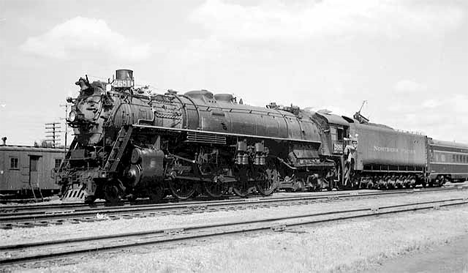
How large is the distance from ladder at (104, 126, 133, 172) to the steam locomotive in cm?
3

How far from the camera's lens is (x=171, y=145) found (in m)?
17.7

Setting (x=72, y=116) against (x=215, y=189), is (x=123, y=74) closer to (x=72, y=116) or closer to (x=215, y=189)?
(x=72, y=116)

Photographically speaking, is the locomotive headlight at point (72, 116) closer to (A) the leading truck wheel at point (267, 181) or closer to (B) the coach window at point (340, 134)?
(A) the leading truck wheel at point (267, 181)

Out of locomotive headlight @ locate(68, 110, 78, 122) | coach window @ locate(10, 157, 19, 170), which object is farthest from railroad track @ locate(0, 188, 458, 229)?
coach window @ locate(10, 157, 19, 170)

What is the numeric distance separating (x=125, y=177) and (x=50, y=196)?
1232 cm

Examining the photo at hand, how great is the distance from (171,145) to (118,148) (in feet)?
8.06

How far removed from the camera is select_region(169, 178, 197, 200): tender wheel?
17.6 meters

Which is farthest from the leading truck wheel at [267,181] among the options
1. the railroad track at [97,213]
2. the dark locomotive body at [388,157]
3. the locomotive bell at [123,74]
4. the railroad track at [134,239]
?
the railroad track at [134,239]

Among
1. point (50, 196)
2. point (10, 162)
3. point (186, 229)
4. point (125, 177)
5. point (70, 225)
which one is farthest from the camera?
point (50, 196)

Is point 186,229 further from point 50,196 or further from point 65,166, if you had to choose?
point 50,196

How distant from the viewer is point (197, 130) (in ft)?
59.1

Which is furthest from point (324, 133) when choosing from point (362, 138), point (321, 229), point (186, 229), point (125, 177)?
point (186, 229)

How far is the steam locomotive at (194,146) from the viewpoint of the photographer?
1598 centimetres

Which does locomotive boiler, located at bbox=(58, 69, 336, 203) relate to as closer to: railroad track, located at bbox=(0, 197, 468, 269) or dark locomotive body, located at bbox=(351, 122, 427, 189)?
railroad track, located at bbox=(0, 197, 468, 269)
